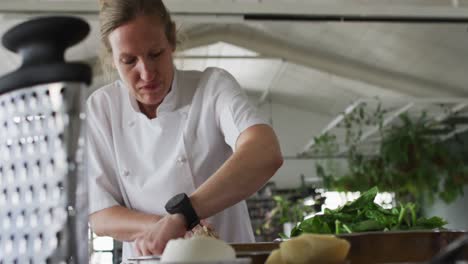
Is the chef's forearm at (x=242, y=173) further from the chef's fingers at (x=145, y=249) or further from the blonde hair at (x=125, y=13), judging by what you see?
the blonde hair at (x=125, y=13)

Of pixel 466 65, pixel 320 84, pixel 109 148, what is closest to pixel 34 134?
pixel 109 148

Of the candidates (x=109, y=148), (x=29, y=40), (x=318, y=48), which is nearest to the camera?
(x=29, y=40)

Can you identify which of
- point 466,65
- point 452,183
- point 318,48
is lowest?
point 452,183

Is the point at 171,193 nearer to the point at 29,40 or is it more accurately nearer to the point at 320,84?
the point at 29,40

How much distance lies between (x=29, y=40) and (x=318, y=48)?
375 inches

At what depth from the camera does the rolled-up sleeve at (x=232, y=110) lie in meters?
1.47

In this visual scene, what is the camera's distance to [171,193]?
1613 mm

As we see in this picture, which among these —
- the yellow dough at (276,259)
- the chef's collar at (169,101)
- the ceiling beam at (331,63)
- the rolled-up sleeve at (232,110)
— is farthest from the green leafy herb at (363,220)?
the ceiling beam at (331,63)

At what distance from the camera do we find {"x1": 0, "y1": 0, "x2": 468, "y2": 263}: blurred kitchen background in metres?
5.16

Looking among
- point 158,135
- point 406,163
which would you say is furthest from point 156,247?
point 406,163

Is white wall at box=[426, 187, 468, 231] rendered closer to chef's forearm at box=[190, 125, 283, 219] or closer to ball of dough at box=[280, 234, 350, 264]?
chef's forearm at box=[190, 125, 283, 219]

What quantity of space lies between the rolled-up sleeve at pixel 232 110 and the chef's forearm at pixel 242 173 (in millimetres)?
38

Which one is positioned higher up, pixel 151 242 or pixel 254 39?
pixel 254 39

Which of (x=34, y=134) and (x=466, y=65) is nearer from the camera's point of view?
(x=34, y=134)
